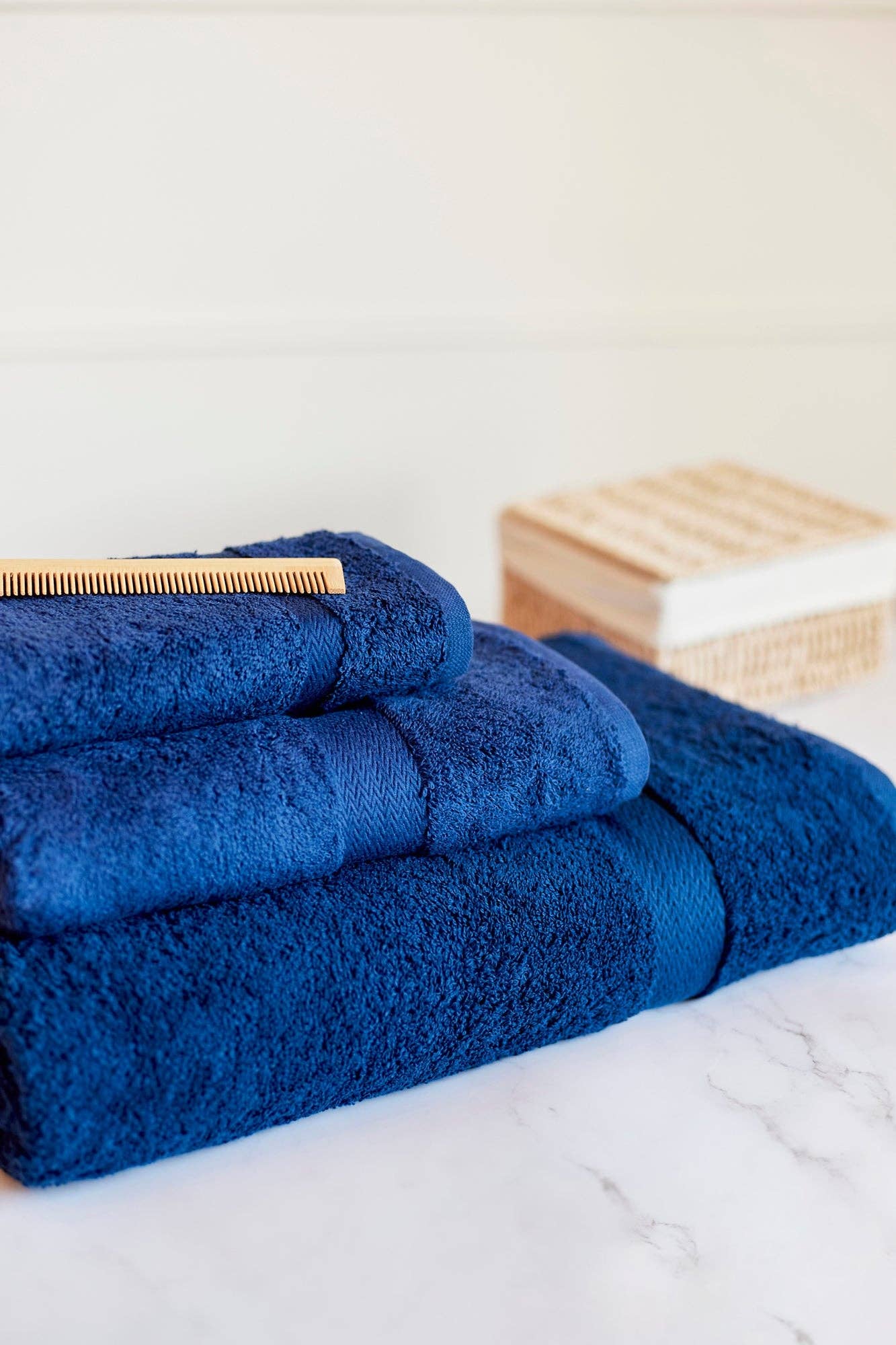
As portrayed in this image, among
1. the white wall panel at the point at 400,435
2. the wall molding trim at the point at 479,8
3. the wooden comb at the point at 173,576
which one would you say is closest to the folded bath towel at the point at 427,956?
the wooden comb at the point at 173,576

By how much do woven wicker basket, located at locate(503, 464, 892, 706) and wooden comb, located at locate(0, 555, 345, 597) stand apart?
1.54 ft

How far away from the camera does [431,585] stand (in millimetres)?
741

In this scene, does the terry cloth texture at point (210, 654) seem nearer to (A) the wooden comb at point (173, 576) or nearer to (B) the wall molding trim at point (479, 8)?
(A) the wooden comb at point (173, 576)

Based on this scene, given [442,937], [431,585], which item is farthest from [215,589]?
[442,937]

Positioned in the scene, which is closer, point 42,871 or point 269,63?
point 42,871

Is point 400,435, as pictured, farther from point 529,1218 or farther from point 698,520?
point 529,1218

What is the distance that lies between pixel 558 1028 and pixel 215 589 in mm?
A: 287

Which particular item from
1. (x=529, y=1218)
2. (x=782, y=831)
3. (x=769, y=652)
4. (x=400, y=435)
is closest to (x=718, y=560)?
(x=769, y=652)

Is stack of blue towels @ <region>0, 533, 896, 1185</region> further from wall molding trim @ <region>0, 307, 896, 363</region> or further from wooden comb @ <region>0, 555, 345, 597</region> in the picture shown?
wall molding trim @ <region>0, 307, 896, 363</region>

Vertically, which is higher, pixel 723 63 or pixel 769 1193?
pixel 723 63

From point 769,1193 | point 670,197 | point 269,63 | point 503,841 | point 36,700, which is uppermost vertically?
point 269,63

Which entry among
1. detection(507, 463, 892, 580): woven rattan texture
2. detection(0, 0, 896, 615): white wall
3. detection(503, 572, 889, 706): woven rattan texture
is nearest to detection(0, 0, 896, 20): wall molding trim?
detection(0, 0, 896, 615): white wall

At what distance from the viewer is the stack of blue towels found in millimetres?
594

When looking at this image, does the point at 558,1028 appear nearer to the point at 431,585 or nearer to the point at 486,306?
the point at 431,585
